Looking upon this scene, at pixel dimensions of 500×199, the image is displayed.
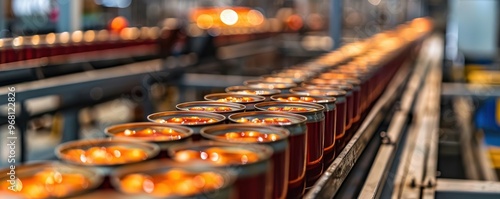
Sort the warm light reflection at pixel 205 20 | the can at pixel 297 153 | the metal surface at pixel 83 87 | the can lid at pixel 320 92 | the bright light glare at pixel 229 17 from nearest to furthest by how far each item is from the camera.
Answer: the can at pixel 297 153 < the can lid at pixel 320 92 < the metal surface at pixel 83 87 < the warm light reflection at pixel 205 20 < the bright light glare at pixel 229 17

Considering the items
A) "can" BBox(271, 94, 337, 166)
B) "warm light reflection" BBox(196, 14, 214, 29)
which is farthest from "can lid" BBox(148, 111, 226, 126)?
"warm light reflection" BBox(196, 14, 214, 29)

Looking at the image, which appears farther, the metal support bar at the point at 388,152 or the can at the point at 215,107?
the metal support bar at the point at 388,152

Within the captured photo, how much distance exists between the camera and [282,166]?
1016 millimetres

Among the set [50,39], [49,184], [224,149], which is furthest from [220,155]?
[50,39]

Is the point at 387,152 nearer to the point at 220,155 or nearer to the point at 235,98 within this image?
the point at 235,98

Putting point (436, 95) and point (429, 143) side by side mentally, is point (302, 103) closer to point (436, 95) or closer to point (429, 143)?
point (429, 143)

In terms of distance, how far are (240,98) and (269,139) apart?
1.40 ft

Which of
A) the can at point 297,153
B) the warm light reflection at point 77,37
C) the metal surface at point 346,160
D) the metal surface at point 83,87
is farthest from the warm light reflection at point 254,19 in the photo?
the can at point 297,153

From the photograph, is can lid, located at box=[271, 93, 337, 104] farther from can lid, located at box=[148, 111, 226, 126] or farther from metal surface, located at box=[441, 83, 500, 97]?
metal surface, located at box=[441, 83, 500, 97]

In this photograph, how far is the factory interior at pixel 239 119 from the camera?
2.81 feet

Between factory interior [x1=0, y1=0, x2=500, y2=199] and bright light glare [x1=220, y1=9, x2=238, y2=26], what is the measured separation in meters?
5.39

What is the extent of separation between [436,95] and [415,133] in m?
1.28

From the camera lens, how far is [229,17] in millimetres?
13523

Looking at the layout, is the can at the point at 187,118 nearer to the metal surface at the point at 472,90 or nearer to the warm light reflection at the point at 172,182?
the warm light reflection at the point at 172,182
